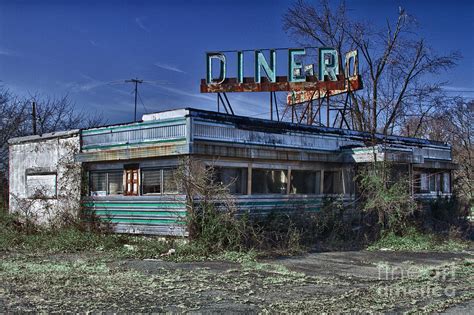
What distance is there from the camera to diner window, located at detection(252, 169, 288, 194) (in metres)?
15.4

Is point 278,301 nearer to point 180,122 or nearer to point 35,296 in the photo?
point 35,296

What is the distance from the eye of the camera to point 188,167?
13484 mm

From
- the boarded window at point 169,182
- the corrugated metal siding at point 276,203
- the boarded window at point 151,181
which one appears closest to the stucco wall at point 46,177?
the boarded window at point 151,181

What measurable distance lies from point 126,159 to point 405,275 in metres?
8.14

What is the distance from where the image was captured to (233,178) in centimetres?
1469

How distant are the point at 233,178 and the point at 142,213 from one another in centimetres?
267

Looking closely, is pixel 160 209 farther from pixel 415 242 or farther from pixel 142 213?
pixel 415 242

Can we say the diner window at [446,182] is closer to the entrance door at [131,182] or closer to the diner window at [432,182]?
the diner window at [432,182]

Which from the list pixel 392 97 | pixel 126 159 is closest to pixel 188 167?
pixel 126 159

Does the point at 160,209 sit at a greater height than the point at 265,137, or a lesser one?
lesser

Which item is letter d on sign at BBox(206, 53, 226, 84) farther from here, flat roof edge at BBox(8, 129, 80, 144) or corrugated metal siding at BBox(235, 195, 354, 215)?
corrugated metal siding at BBox(235, 195, 354, 215)

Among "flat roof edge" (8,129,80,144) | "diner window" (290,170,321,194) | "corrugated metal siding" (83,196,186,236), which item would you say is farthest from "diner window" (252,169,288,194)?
"flat roof edge" (8,129,80,144)

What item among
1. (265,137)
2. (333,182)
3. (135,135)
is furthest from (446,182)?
(135,135)

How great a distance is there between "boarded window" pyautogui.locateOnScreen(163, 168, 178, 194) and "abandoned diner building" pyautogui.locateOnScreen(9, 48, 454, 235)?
3 centimetres
